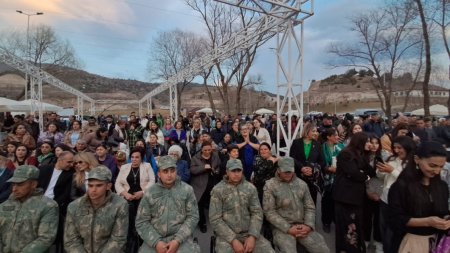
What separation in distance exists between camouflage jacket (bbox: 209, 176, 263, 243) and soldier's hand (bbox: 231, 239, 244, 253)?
93 millimetres

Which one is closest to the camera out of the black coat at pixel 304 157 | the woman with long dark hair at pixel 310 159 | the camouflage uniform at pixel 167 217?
the camouflage uniform at pixel 167 217

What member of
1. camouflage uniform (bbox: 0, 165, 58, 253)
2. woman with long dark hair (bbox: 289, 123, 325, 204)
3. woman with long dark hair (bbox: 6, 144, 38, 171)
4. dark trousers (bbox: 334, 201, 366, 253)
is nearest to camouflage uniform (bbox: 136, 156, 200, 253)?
camouflage uniform (bbox: 0, 165, 58, 253)

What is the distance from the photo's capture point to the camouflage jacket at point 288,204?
11.6 ft

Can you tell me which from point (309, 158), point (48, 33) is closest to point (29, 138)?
point (309, 158)

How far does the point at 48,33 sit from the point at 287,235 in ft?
121

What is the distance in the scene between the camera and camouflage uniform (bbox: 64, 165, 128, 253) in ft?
9.73

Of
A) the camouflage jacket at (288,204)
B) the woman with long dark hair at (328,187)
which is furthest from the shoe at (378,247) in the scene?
the camouflage jacket at (288,204)

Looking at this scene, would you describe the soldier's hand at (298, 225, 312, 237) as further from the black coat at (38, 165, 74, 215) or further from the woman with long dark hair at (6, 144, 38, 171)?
the woman with long dark hair at (6, 144, 38, 171)

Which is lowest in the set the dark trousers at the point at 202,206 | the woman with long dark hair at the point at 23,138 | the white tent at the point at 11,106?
the dark trousers at the point at 202,206

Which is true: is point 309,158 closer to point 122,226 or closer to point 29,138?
point 122,226

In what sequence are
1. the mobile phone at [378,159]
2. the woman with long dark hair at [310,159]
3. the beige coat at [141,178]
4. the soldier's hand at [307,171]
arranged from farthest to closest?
the woman with long dark hair at [310,159], the soldier's hand at [307,171], the beige coat at [141,178], the mobile phone at [378,159]

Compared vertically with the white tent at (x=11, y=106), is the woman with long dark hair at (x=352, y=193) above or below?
below

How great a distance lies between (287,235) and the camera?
342 cm

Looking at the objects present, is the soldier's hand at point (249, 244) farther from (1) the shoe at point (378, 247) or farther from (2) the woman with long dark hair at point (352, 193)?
(1) the shoe at point (378, 247)
